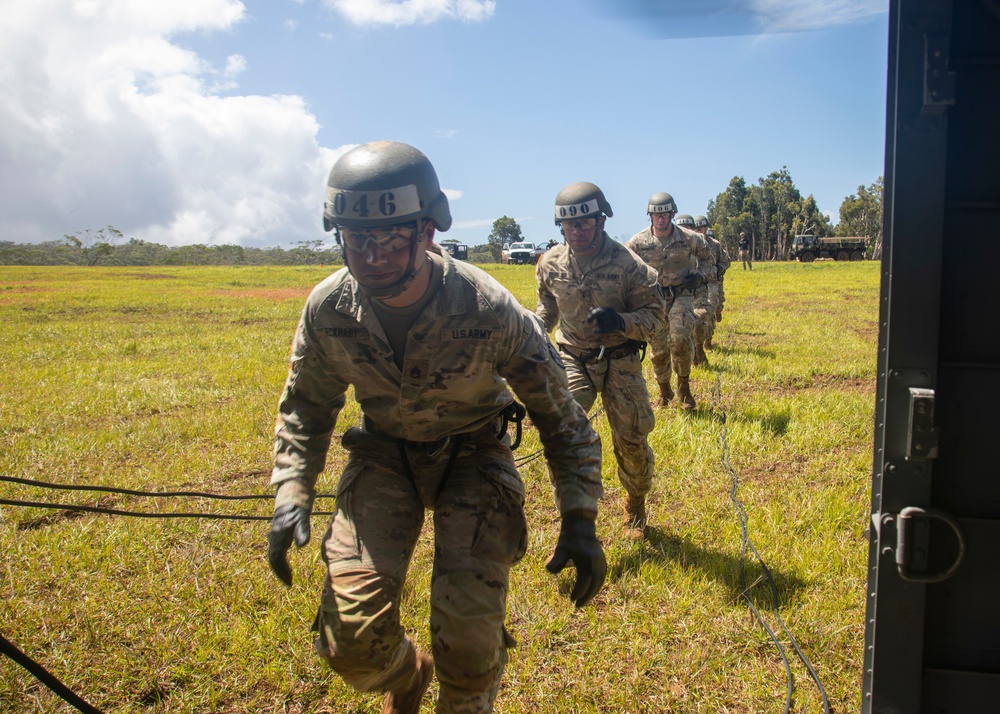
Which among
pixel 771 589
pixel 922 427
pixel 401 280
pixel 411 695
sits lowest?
pixel 771 589

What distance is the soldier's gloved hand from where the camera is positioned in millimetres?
2785

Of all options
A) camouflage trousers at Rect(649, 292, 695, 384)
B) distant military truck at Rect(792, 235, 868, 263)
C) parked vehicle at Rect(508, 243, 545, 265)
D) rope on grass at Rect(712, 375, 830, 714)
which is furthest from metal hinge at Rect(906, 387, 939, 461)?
distant military truck at Rect(792, 235, 868, 263)

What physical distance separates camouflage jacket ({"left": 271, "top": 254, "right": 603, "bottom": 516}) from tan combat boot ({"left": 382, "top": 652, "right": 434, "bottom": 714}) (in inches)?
33.3

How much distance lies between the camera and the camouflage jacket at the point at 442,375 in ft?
9.48

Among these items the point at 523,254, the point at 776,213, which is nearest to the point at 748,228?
the point at 776,213

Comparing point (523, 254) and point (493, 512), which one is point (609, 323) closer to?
point (493, 512)

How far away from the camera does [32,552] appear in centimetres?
441

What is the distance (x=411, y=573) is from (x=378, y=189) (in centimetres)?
243

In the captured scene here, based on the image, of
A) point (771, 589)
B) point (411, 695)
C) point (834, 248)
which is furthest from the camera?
point (834, 248)

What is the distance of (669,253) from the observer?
943cm

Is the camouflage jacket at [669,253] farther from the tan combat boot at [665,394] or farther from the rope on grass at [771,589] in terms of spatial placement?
the rope on grass at [771,589]

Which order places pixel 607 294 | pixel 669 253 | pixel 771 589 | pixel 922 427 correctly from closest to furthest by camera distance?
pixel 922 427, pixel 771 589, pixel 607 294, pixel 669 253

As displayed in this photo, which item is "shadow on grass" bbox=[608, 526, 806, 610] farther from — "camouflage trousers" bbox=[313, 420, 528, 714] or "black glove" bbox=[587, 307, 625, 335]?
"camouflage trousers" bbox=[313, 420, 528, 714]

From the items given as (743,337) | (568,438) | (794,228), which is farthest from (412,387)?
(794,228)
